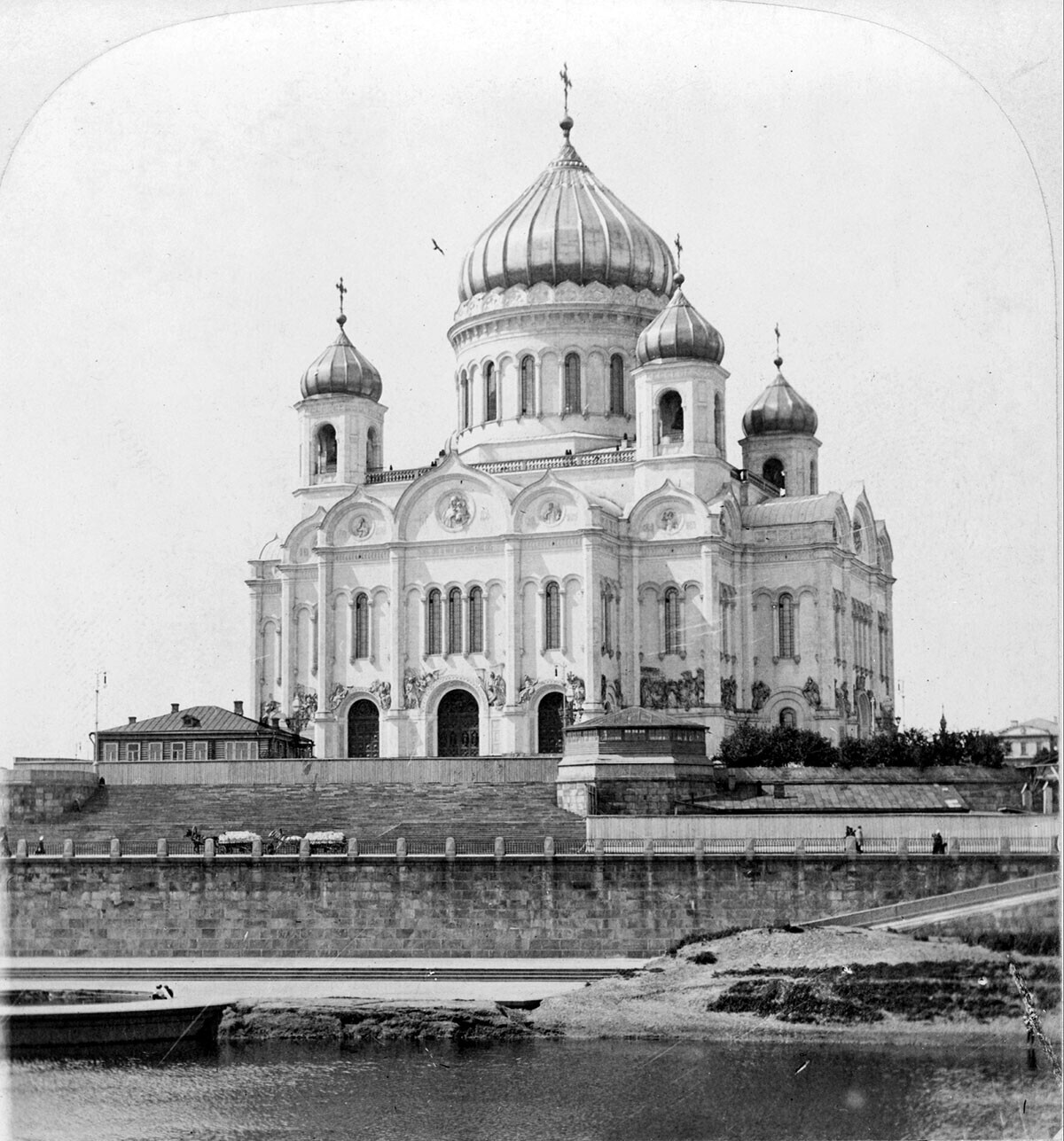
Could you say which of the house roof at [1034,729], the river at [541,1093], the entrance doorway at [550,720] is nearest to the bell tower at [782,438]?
the entrance doorway at [550,720]

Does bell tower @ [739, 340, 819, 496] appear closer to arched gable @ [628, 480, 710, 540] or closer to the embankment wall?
arched gable @ [628, 480, 710, 540]

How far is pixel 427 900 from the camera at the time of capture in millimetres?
35125

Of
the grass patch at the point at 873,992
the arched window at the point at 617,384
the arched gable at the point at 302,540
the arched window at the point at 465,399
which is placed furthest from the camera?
the arched window at the point at 465,399

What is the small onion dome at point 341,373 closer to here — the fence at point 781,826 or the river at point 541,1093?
the fence at point 781,826

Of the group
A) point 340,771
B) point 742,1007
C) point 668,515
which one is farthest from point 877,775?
point 742,1007

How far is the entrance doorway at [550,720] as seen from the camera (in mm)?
48125

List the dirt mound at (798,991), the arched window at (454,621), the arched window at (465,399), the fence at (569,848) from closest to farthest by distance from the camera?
the dirt mound at (798,991) → the fence at (569,848) → the arched window at (454,621) → the arched window at (465,399)

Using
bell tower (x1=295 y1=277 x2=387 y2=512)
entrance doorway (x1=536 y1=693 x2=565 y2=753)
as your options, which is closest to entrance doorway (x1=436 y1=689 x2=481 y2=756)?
entrance doorway (x1=536 y1=693 x2=565 y2=753)

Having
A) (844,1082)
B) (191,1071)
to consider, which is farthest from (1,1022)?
(844,1082)

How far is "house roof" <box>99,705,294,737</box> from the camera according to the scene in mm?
44625

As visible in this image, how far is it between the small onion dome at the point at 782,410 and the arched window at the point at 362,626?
1213 cm

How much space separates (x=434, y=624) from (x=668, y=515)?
6.43 metres

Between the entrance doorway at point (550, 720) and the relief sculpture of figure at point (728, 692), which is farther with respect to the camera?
the relief sculpture of figure at point (728, 692)

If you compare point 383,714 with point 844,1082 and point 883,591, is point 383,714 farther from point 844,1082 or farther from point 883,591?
point 844,1082
